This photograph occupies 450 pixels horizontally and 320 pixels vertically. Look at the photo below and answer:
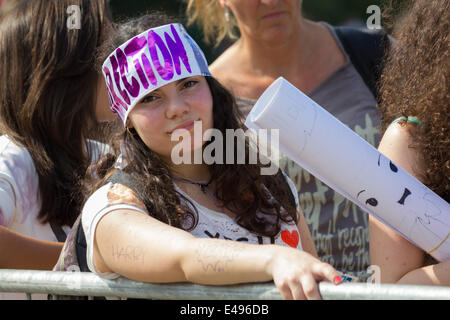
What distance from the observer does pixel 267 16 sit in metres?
3.55

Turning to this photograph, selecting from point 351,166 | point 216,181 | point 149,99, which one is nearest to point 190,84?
point 149,99

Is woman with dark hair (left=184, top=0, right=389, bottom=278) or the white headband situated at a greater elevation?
the white headband

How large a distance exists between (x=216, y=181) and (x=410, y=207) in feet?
2.46

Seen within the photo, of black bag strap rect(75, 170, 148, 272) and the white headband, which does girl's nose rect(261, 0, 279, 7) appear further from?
black bag strap rect(75, 170, 148, 272)

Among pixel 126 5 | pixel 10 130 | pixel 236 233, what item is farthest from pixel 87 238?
pixel 126 5

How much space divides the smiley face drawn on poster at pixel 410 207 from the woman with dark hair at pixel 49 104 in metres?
1.30

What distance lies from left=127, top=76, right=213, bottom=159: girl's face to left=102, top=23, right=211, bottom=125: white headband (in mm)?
33

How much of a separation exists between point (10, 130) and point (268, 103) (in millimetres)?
1564

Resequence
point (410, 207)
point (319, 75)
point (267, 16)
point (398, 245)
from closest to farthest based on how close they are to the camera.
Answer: point (410, 207)
point (398, 245)
point (267, 16)
point (319, 75)

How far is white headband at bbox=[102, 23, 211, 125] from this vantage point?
93.0 inches

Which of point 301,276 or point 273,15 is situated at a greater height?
point 273,15

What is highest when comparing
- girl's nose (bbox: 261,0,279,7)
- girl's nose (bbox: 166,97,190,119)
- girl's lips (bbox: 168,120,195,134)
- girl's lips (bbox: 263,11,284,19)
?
girl's nose (bbox: 261,0,279,7)

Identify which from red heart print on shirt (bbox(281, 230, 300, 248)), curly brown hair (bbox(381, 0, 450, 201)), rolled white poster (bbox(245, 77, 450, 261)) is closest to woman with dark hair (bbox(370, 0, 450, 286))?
curly brown hair (bbox(381, 0, 450, 201))

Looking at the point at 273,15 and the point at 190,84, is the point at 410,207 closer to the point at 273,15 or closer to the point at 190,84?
the point at 190,84
